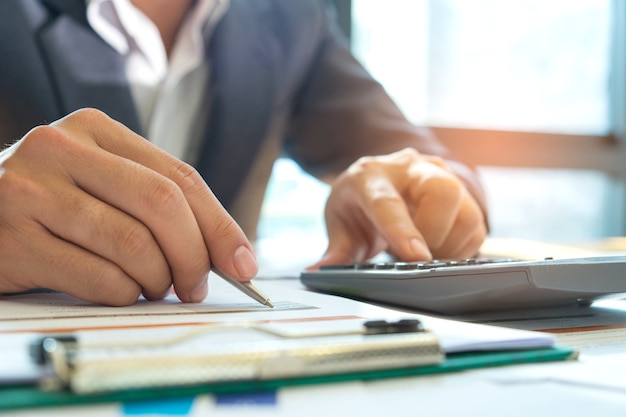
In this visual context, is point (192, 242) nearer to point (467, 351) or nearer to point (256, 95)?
point (467, 351)

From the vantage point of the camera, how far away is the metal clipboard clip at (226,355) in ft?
0.63

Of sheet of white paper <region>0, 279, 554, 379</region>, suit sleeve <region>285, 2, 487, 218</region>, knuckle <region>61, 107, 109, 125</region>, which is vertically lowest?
sheet of white paper <region>0, 279, 554, 379</region>

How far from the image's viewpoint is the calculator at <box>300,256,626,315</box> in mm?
352

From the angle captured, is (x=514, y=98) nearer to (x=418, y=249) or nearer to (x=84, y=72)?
(x=84, y=72)

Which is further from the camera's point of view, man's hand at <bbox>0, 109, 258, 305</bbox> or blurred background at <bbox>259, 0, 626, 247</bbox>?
blurred background at <bbox>259, 0, 626, 247</bbox>

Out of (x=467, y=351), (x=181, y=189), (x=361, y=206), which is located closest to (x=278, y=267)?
(x=361, y=206)

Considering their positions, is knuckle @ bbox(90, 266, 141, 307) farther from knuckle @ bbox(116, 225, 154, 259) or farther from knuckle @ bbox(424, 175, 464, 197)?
knuckle @ bbox(424, 175, 464, 197)

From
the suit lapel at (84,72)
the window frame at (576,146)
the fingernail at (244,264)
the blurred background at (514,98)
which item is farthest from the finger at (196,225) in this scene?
the window frame at (576,146)

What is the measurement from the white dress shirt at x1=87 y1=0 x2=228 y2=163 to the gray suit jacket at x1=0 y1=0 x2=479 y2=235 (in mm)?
29

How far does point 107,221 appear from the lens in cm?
35

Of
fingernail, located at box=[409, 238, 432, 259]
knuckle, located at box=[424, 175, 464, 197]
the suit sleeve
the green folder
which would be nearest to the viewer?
the green folder

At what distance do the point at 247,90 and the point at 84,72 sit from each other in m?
0.31

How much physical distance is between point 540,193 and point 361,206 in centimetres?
206

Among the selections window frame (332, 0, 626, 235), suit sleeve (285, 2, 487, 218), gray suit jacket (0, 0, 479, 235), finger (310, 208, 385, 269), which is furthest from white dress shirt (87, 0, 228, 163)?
window frame (332, 0, 626, 235)
